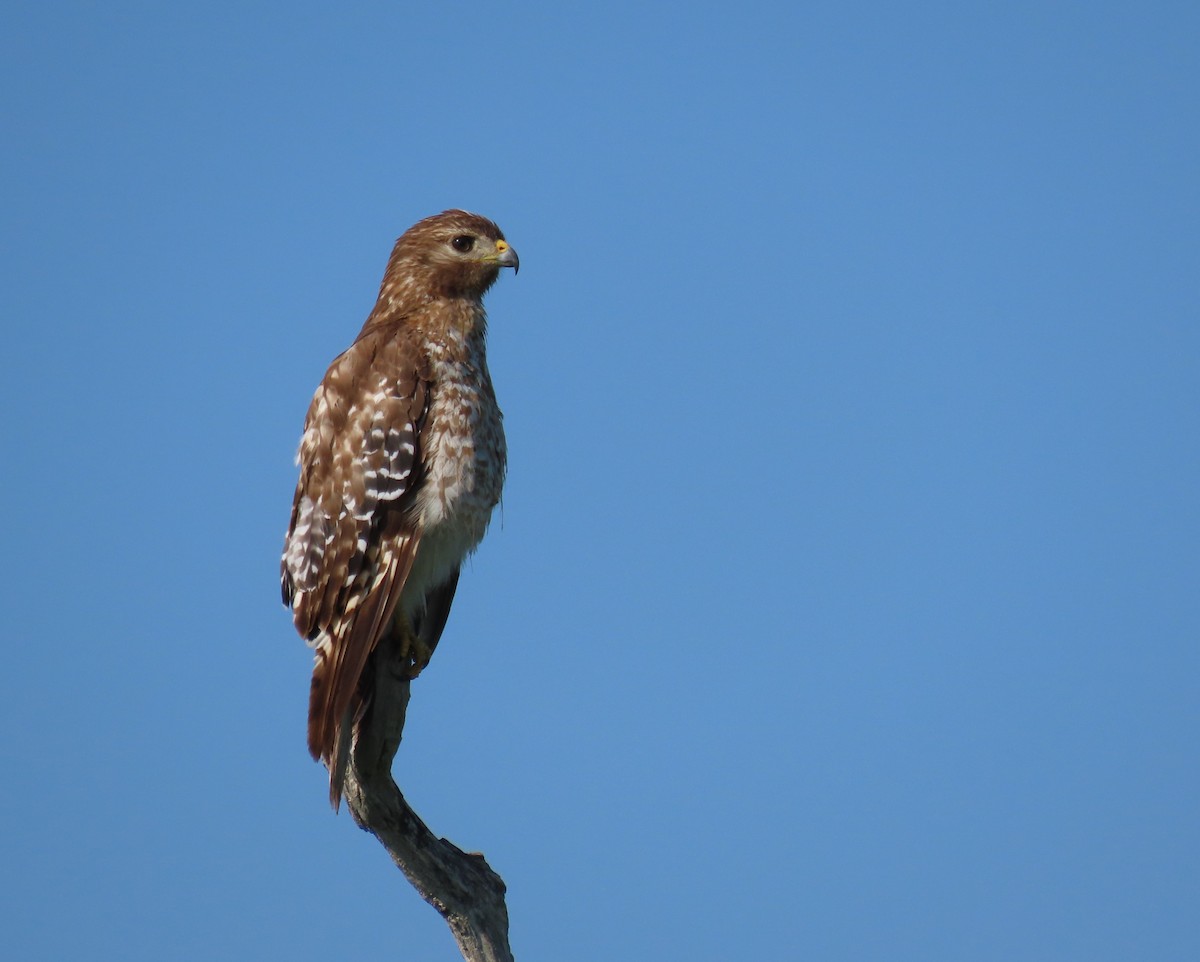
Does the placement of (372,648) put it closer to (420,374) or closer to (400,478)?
(400,478)

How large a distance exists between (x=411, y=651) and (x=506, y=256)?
223 centimetres

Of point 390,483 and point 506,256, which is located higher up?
point 506,256

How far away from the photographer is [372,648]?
7.39 meters

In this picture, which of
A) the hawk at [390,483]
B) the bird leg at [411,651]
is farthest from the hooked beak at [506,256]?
the bird leg at [411,651]

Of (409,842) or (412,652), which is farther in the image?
(412,652)

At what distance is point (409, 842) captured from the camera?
25.0 ft

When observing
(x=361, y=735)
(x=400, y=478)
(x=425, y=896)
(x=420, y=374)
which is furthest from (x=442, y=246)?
(x=425, y=896)

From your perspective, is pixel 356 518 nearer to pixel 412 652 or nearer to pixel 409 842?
pixel 412 652

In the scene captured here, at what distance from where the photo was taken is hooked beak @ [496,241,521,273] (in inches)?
327

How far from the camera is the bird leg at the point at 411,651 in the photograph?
7.77m

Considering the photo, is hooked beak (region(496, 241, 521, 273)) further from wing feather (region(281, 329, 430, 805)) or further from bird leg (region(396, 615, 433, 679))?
bird leg (region(396, 615, 433, 679))

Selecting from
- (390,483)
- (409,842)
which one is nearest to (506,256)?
(390,483)

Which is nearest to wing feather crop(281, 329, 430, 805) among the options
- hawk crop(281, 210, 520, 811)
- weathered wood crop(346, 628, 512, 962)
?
hawk crop(281, 210, 520, 811)

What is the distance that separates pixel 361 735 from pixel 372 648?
47 cm
